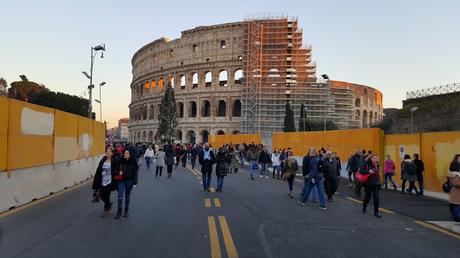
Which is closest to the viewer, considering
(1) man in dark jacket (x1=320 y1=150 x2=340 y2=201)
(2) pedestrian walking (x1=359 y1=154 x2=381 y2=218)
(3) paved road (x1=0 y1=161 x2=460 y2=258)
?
(3) paved road (x1=0 y1=161 x2=460 y2=258)

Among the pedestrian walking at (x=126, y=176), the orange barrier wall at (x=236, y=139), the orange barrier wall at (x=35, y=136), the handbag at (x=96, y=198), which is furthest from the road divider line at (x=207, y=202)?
the orange barrier wall at (x=236, y=139)

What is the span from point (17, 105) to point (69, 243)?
226 inches

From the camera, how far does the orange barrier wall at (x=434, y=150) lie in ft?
50.4

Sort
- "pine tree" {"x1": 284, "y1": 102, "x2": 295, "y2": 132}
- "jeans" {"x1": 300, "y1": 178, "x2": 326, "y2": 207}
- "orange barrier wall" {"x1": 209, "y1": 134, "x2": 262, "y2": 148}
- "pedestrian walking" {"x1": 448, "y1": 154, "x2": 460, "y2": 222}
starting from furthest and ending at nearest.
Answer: "pine tree" {"x1": 284, "y1": 102, "x2": 295, "y2": 132}, "orange barrier wall" {"x1": 209, "y1": 134, "x2": 262, "y2": 148}, "jeans" {"x1": 300, "y1": 178, "x2": 326, "y2": 207}, "pedestrian walking" {"x1": 448, "y1": 154, "x2": 460, "y2": 222}

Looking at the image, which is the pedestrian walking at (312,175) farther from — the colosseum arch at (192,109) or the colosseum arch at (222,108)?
the colosseum arch at (192,109)

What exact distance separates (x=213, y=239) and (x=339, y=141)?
64.3ft

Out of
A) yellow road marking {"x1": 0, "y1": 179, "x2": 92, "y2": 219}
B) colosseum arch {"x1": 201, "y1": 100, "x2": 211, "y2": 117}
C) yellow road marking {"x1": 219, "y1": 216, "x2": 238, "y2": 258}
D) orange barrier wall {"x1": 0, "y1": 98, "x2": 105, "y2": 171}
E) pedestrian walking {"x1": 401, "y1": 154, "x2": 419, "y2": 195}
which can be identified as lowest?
yellow road marking {"x1": 0, "y1": 179, "x2": 92, "y2": 219}

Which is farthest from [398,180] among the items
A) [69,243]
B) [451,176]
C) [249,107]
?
[249,107]

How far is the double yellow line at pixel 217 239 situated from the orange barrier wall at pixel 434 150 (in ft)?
34.1

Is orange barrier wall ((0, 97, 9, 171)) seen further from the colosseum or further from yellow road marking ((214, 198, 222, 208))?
the colosseum

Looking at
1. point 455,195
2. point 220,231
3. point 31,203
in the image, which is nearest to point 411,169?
point 455,195

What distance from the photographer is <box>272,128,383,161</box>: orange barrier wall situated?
66.8ft

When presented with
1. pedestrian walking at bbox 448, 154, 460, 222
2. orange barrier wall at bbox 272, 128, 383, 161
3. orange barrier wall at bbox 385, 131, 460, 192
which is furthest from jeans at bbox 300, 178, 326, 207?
orange barrier wall at bbox 272, 128, 383, 161

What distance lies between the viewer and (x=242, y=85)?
6750cm
